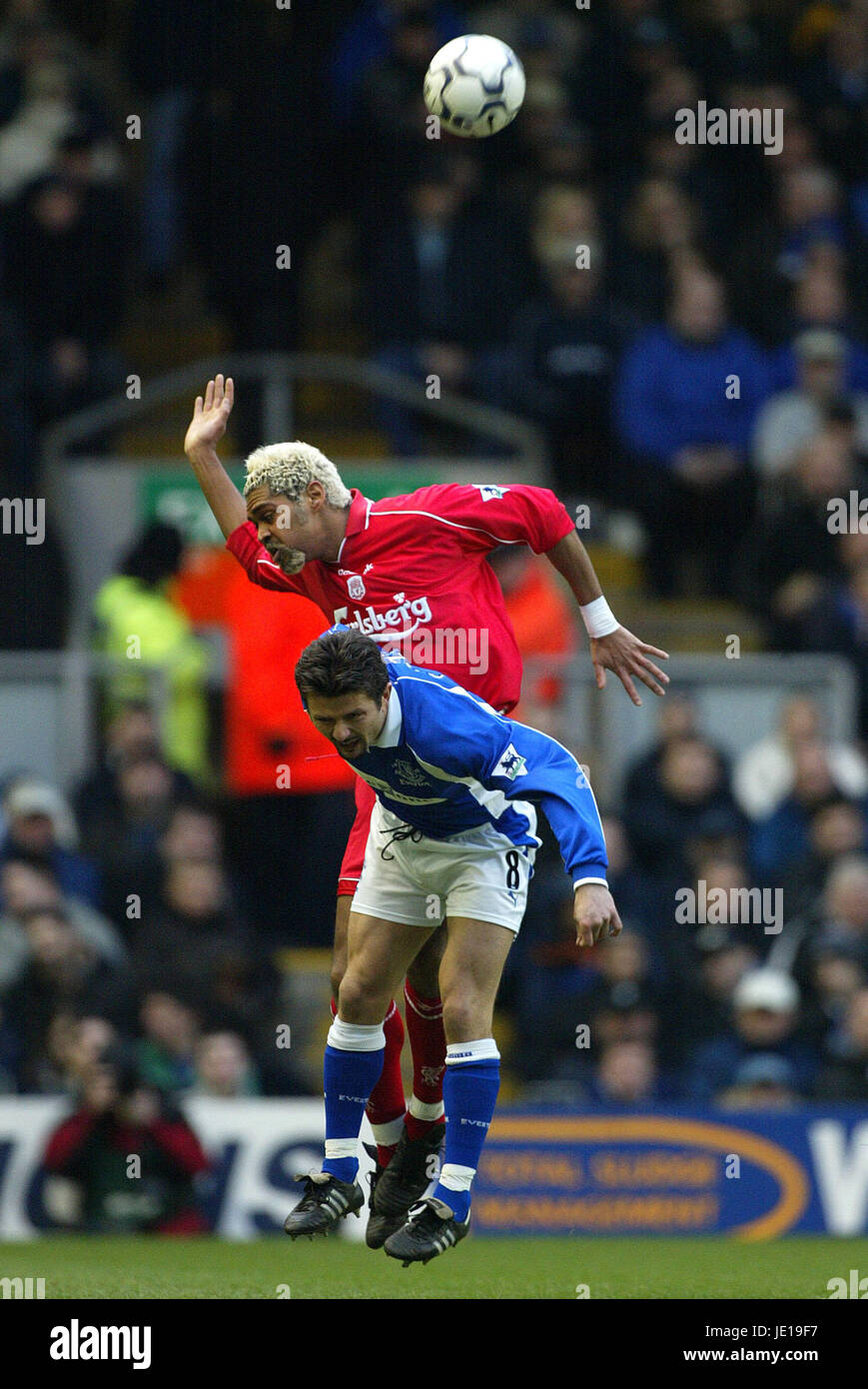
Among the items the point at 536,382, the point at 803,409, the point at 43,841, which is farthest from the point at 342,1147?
the point at 803,409

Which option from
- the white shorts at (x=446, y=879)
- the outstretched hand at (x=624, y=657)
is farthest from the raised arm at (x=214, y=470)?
the outstretched hand at (x=624, y=657)

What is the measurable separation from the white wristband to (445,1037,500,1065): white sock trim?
1588 mm

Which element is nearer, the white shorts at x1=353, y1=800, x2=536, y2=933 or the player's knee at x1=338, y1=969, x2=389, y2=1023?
the white shorts at x1=353, y1=800, x2=536, y2=933

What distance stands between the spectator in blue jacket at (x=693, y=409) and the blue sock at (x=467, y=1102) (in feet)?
25.3

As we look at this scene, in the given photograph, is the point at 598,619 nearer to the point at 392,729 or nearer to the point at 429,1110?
the point at 392,729

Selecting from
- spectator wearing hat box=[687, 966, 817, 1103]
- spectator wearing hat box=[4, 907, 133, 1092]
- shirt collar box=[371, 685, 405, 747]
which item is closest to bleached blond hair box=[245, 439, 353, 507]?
shirt collar box=[371, 685, 405, 747]

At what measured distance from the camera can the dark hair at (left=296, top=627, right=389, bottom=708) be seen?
7.66m

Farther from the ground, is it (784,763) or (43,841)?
(784,763)

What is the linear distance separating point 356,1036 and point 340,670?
140 centimetres

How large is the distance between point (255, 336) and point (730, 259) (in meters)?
3.22

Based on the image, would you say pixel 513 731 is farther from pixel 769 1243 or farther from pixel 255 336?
pixel 255 336

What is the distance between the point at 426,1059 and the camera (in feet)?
28.9

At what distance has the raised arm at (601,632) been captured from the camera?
28.4 feet

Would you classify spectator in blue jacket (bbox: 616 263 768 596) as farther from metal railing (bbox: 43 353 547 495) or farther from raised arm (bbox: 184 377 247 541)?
raised arm (bbox: 184 377 247 541)
